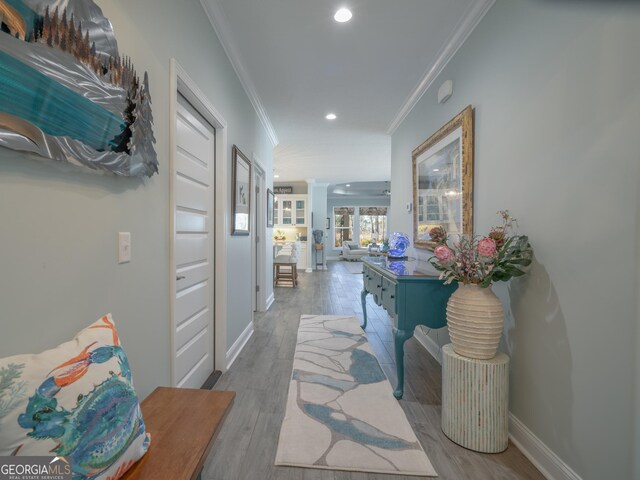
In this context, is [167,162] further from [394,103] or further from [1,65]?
[394,103]

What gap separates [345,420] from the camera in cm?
179

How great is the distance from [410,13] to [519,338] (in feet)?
7.36

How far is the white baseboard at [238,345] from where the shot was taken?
2557mm

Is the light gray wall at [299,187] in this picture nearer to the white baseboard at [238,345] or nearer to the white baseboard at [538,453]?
the white baseboard at [238,345]

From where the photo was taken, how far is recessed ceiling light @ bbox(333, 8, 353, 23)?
1961mm

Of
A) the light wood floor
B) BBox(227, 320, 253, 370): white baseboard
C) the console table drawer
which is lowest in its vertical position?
the light wood floor

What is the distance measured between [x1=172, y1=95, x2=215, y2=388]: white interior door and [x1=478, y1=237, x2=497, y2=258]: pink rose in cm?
166

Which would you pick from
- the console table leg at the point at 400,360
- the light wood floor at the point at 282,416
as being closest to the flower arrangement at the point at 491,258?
the console table leg at the point at 400,360

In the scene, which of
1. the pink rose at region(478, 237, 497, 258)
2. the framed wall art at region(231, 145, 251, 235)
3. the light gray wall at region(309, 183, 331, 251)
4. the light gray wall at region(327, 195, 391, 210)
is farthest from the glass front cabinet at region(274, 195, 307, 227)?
the pink rose at region(478, 237, 497, 258)

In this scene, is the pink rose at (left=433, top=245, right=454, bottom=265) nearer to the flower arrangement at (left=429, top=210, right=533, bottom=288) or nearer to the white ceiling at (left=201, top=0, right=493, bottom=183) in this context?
the flower arrangement at (left=429, top=210, right=533, bottom=288)

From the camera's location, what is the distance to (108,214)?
3.52 feet

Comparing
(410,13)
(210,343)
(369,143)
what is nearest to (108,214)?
(210,343)

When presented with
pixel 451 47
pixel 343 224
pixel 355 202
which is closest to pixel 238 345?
pixel 451 47

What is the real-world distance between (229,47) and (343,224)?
32.9ft
